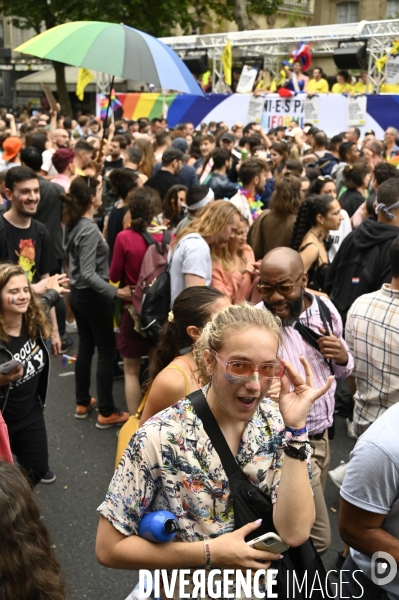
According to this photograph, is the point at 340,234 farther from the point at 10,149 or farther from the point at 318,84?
the point at 318,84

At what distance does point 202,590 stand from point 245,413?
0.54 metres

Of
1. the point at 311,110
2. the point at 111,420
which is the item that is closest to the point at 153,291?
the point at 111,420

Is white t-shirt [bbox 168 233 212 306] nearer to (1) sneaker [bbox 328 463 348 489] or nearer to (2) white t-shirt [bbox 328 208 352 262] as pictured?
(1) sneaker [bbox 328 463 348 489]

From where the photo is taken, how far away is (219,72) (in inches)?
770

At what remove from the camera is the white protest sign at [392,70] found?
15.0 meters

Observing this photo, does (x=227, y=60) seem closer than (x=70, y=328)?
No

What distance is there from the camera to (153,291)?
15.1 ft

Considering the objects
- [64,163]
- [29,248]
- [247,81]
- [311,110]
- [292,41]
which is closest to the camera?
[29,248]

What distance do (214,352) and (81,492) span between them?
2753 mm

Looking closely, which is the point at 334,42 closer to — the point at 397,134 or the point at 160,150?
the point at 397,134

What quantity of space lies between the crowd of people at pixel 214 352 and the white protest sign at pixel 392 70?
8.61 m

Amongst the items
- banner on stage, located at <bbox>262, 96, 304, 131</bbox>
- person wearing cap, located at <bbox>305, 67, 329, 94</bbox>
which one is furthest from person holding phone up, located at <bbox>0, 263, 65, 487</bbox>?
person wearing cap, located at <bbox>305, 67, 329, 94</bbox>

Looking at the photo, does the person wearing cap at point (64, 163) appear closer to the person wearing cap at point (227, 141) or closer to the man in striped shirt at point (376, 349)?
the person wearing cap at point (227, 141)

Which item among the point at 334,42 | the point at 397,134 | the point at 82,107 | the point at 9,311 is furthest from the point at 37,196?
the point at 82,107
